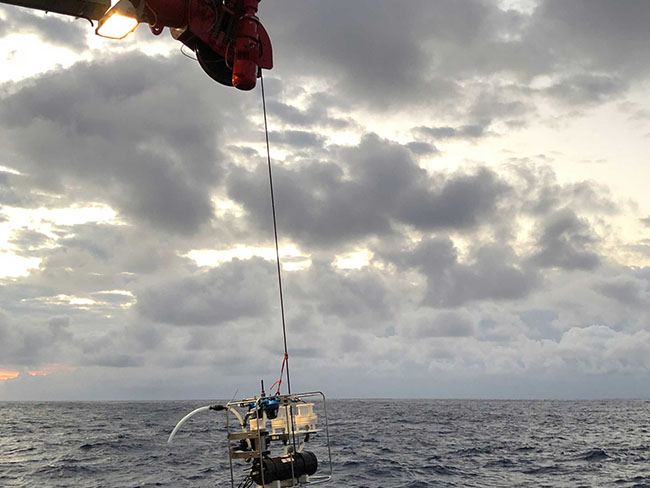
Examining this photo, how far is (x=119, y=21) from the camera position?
5.07m

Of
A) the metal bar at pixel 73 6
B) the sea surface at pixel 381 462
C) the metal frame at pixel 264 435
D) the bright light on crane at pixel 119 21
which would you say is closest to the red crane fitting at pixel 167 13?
the metal bar at pixel 73 6

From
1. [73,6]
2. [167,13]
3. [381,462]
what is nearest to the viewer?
[73,6]

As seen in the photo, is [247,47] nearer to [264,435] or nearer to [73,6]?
[73,6]

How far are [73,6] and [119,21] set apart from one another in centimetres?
66

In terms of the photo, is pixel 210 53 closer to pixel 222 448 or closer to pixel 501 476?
pixel 501 476

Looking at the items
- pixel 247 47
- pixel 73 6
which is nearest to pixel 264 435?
pixel 247 47

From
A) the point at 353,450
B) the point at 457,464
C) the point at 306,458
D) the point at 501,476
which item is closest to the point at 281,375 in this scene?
the point at 306,458

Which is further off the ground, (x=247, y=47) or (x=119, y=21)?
(x=247, y=47)

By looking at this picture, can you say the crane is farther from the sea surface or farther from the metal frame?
the sea surface

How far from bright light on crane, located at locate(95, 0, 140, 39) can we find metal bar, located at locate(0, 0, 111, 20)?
34 cm

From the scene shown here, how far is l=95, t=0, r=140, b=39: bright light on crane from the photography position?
498cm

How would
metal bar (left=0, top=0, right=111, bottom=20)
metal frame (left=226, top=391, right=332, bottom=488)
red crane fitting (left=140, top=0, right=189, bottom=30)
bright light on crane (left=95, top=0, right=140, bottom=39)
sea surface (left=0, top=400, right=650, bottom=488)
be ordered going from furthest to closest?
sea surface (left=0, top=400, right=650, bottom=488) < metal frame (left=226, top=391, right=332, bottom=488) < red crane fitting (left=140, top=0, right=189, bottom=30) < metal bar (left=0, top=0, right=111, bottom=20) < bright light on crane (left=95, top=0, right=140, bottom=39)

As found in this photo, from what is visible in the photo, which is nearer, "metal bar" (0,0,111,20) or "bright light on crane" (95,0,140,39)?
"bright light on crane" (95,0,140,39)

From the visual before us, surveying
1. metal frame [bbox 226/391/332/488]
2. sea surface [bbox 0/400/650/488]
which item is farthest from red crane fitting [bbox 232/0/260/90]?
sea surface [bbox 0/400/650/488]
